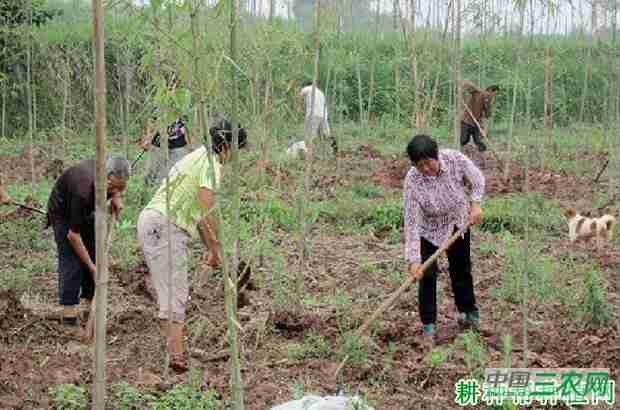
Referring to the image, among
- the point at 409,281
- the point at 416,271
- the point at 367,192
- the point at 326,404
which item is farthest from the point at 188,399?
the point at 367,192

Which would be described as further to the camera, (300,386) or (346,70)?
(346,70)

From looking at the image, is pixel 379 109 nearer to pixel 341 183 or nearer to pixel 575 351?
pixel 341 183

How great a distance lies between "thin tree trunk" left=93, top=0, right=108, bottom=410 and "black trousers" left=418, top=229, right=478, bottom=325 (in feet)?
7.79

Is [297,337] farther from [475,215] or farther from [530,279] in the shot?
[530,279]

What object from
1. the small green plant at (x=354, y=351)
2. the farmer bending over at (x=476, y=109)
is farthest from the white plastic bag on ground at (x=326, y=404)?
the farmer bending over at (x=476, y=109)

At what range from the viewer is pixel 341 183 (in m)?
10.8

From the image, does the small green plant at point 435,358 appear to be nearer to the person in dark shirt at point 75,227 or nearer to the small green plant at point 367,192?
the person in dark shirt at point 75,227

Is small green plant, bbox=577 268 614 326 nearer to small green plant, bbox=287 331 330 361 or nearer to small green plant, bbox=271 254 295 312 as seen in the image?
small green plant, bbox=287 331 330 361

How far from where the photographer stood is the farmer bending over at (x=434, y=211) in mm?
5219

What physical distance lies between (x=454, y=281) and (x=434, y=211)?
0.53 metres

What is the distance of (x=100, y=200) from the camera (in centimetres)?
338

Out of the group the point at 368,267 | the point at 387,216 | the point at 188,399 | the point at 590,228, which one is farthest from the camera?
the point at 387,216

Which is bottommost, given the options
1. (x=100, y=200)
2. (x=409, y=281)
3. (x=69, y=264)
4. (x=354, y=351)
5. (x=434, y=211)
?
(x=354, y=351)

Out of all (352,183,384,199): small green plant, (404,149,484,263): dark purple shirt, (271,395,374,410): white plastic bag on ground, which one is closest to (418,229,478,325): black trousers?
(404,149,484,263): dark purple shirt
